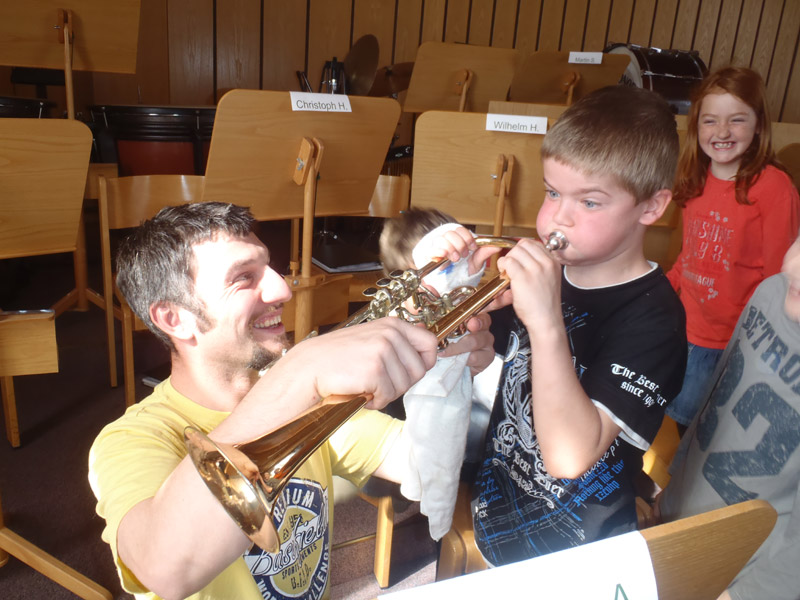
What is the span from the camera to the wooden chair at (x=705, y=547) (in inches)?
23.9

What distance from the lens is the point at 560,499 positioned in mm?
1199

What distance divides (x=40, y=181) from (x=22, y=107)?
139 cm

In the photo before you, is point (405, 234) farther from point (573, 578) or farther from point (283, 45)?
point (283, 45)

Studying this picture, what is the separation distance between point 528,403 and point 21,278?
425 centimetres

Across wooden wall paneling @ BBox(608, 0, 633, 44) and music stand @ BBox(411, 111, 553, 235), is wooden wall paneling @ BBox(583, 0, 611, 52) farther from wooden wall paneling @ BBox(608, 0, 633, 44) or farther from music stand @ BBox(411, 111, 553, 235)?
music stand @ BBox(411, 111, 553, 235)

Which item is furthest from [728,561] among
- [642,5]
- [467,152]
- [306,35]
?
[642,5]

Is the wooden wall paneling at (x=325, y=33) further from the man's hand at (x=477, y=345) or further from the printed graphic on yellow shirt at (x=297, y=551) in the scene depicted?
the printed graphic on yellow shirt at (x=297, y=551)

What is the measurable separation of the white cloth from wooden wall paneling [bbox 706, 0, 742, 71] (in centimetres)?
738

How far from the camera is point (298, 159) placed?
87.6 inches

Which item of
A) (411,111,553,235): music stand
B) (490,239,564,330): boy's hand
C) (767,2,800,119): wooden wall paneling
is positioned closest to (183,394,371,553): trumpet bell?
(490,239,564,330): boy's hand

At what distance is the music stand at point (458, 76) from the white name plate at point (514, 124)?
Answer: 5.85 feet

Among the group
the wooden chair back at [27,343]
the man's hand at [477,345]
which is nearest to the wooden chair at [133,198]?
the wooden chair back at [27,343]

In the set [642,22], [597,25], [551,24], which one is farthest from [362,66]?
[642,22]

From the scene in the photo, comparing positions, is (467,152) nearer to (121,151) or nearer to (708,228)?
(708,228)
